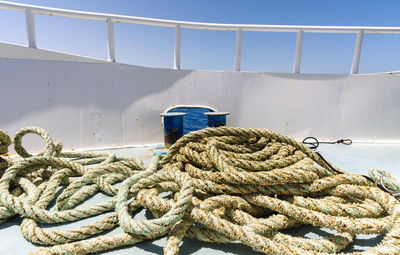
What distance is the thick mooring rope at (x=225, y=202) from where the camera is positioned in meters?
0.96

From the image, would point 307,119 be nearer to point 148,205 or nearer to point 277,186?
point 277,186

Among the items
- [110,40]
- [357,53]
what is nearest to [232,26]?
[110,40]

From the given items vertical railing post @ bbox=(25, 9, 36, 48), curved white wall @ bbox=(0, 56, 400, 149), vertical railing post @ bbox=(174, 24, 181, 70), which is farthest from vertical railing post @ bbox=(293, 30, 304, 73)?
vertical railing post @ bbox=(25, 9, 36, 48)

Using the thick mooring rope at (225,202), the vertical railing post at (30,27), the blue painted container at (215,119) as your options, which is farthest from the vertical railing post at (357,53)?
the vertical railing post at (30,27)

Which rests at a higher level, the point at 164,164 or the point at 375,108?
the point at 375,108

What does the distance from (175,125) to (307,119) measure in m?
2.20

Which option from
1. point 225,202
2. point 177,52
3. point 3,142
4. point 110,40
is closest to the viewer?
point 225,202

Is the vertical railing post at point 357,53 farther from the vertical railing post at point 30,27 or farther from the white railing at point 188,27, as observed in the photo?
the vertical railing post at point 30,27

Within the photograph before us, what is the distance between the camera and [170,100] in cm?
327

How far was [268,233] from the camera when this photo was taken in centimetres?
104

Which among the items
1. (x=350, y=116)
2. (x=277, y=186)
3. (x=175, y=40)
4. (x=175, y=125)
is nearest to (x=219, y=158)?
(x=277, y=186)

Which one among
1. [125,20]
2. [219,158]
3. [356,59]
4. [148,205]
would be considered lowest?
[148,205]

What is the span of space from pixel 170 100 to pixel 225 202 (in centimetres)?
235

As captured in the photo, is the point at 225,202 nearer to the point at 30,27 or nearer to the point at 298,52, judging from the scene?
the point at 298,52
